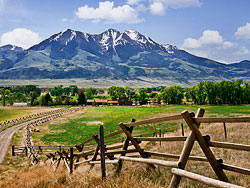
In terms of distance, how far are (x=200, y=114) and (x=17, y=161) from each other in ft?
67.0

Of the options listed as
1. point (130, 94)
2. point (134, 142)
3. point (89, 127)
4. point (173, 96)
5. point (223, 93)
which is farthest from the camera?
point (130, 94)

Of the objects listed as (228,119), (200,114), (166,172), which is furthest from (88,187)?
(228,119)

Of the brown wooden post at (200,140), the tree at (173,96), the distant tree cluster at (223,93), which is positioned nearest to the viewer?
the brown wooden post at (200,140)

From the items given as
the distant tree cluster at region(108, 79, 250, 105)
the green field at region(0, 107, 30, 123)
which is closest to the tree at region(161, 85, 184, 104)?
the distant tree cluster at region(108, 79, 250, 105)

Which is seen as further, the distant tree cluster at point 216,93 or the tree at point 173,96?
the tree at point 173,96

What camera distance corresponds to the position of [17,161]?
19.6m

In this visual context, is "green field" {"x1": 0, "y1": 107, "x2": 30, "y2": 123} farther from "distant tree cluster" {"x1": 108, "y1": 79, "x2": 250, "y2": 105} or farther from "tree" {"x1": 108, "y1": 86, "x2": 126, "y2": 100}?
"distant tree cluster" {"x1": 108, "y1": 79, "x2": 250, "y2": 105}

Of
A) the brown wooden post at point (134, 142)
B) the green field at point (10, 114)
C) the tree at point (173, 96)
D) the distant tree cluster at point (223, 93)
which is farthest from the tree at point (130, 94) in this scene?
the brown wooden post at point (134, 142)

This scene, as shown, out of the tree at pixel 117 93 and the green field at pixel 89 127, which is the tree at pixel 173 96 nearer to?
the tree at pixel 117 93

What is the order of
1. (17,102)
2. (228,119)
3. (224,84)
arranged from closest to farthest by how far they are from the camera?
(228,119), (224,84), (17,102)

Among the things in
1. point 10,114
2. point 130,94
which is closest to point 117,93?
point 130,94

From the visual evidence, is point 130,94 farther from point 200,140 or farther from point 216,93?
point 200,140

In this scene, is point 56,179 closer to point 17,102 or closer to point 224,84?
point 224,84

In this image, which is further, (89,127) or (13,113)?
(13,113)
